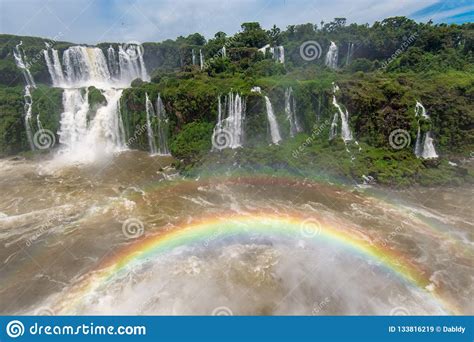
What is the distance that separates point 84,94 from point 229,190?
59.7 feet

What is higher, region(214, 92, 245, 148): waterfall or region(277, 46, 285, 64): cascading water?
region(277, 46, 285, 64): cascading water

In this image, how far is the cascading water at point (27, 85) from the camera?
30734 mm

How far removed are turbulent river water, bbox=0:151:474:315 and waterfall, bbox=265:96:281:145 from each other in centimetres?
556

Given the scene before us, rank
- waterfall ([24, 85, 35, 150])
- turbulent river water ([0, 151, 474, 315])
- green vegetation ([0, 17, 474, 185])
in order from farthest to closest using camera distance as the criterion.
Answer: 1. waterfall ([24, 85, 35, 150])
2. green vegetation ([0, 17, 474, 185])
3. turbulent river water ([0, 151, 474, 315])

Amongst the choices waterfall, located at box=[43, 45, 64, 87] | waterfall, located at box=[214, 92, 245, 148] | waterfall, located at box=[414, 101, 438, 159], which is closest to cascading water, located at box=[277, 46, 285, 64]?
waterfall, located at box=[214, 92, 245, 148]

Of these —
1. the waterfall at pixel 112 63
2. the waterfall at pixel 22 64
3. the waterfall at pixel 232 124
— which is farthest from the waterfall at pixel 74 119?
the waterfall at pixel 112 63

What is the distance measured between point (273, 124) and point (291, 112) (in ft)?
6.19

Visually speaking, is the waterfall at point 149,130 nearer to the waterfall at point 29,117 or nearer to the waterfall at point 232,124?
the waterfall at point 232,124

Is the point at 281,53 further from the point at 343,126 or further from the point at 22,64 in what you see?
the point at 22,64

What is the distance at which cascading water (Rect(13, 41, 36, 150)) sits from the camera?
3073cm

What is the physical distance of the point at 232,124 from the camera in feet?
92.4

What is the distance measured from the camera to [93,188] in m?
23.1

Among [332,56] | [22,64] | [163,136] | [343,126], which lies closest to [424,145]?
[343,126]

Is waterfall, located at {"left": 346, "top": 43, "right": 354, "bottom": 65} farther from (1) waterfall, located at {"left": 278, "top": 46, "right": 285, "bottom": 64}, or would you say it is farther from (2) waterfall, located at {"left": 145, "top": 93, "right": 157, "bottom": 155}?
(2) waterfall, located at {"left": 145, "top": 93, "right": 157, "bottom": 155}
